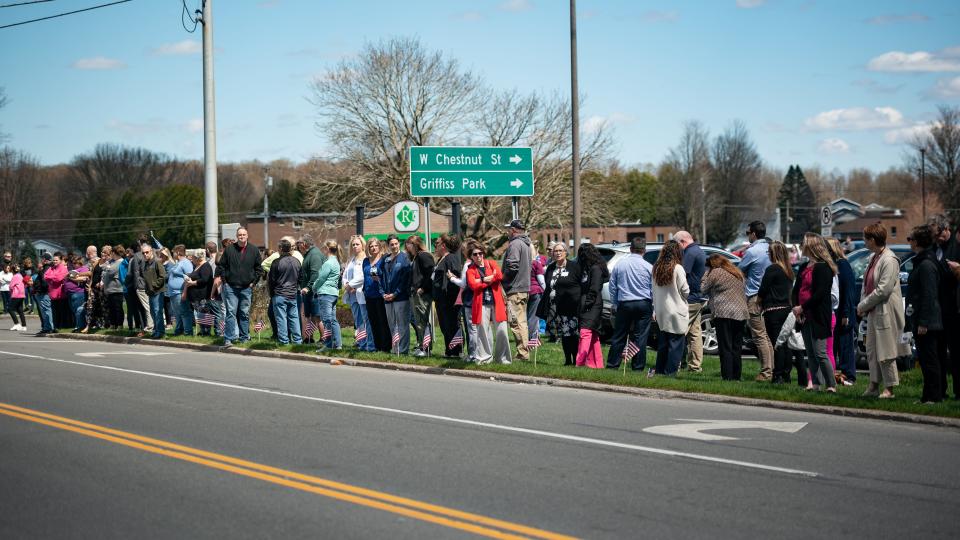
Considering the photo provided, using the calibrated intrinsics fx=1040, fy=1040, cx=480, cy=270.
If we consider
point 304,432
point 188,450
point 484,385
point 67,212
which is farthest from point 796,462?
point 67,212

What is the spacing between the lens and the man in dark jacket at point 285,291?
63.4ft

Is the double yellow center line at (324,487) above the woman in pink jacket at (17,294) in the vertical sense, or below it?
below

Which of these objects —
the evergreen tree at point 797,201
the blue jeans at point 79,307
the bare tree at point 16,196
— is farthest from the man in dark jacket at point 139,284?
the evergreen tree at point 797,201

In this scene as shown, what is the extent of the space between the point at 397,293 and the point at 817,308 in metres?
7.35

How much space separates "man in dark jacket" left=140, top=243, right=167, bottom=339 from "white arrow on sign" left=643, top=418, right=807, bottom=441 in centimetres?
1464

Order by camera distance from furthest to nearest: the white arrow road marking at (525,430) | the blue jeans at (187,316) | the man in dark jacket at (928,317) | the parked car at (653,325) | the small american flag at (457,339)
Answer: the blue jeans at (187,316)
the parked car at (653,325)
the small american flag at (457,339)
the man in dark jacket at (928,317)
the white arrow road marking at (525,430)

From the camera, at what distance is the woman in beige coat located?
11.5 metres

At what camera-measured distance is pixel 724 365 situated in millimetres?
13781

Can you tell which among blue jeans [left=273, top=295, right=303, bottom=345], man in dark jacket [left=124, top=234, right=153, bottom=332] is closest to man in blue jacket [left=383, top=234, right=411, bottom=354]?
blue jeans [left=273, top=295, right=303, bottom=345]

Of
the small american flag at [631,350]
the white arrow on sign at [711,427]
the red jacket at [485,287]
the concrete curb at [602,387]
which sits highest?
the red jacket at [485,287]

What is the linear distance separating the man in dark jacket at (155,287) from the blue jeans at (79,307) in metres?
3.34

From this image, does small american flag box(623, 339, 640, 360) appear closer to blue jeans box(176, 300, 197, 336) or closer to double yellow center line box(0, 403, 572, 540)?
double yellow center line box(0, 403, 572, 540)

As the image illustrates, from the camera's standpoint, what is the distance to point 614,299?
15.1 m

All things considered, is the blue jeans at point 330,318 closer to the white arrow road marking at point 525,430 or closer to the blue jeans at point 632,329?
the white arrow road marking at point 525,430
